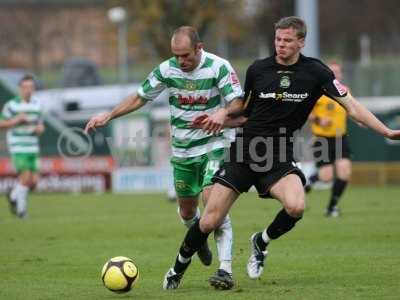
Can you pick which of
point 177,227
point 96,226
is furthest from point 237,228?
point 96,226

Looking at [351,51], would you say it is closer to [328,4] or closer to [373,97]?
[328,4]

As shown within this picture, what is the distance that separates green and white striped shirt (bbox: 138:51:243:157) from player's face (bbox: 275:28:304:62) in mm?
600

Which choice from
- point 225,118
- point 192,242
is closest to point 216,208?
point 192,242

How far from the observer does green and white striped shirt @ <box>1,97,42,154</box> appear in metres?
18.3

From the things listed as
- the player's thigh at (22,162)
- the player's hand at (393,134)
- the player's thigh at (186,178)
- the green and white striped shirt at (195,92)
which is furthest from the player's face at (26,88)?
the player's hand at (393,134)

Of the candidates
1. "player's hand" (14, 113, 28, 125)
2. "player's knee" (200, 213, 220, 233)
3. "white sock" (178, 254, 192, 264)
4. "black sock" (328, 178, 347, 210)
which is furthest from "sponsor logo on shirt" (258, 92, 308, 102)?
"player's hand" (14, 113, 28, 125)

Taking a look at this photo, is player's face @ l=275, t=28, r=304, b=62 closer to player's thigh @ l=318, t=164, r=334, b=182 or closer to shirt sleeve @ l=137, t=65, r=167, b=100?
shirt sleeve @ l=137, t=65, r=167, b=100

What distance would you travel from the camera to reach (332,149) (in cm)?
1716

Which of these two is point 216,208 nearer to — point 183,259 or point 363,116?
point 183,259

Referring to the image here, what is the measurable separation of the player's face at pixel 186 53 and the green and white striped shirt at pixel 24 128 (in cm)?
934

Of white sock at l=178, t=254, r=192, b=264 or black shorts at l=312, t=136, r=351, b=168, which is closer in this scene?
white sock at l=178, t=254, r=192, b=264

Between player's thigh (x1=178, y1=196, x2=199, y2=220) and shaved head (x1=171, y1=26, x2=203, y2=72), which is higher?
shaved head (x1=171, y1=26, x2=203, y2=72)

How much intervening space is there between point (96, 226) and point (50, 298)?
7.19 meters

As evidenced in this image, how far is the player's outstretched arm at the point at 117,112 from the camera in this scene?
30.8ft
